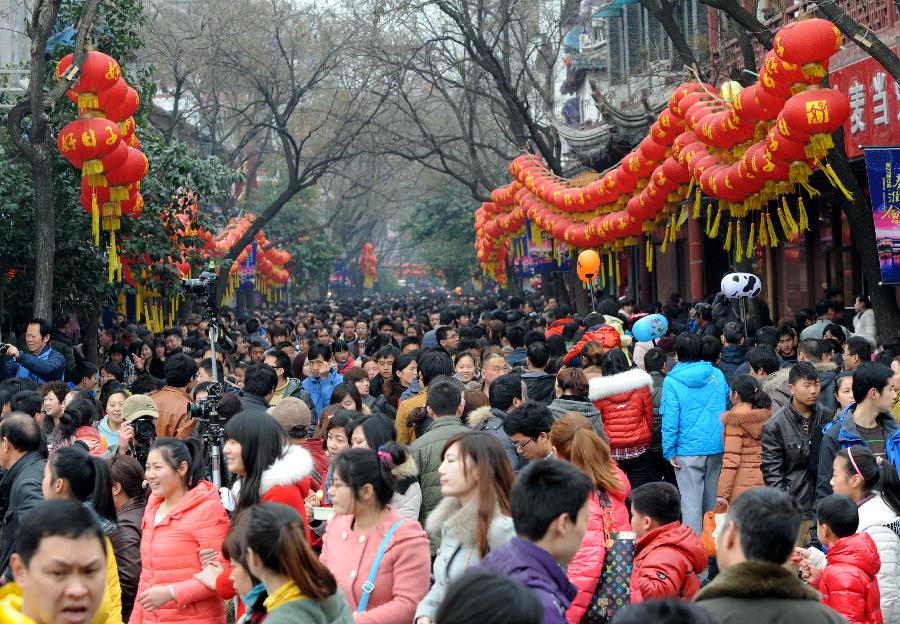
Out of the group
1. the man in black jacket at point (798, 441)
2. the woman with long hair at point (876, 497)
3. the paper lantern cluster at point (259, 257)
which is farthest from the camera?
the paper lantern cluster at point (259, 257)

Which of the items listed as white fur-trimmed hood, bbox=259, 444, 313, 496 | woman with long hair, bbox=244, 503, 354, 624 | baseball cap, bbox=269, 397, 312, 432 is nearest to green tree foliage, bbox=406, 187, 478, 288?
baseball cap, bbox=269, 397, 312, 432

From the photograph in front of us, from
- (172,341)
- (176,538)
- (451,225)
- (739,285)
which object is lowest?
(176,538)

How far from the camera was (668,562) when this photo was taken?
4.86 metres

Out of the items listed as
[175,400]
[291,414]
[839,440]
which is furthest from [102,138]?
[839,440]

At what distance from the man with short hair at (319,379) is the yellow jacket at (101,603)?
518cm

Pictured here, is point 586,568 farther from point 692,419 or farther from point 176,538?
point 692,419

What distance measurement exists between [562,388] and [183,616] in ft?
11.2

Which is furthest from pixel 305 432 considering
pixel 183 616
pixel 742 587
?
pixel 742 587

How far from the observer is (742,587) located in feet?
11.0

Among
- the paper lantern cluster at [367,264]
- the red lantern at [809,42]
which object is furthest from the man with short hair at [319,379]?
the paper lantern cluster at [367,264]

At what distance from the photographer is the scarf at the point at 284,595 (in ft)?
12.7

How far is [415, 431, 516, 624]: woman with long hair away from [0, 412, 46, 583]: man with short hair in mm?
2192

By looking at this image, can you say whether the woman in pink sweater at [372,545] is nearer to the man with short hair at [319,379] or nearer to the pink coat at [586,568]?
the pink coat at [586,568]

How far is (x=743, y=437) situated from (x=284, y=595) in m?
4.85
